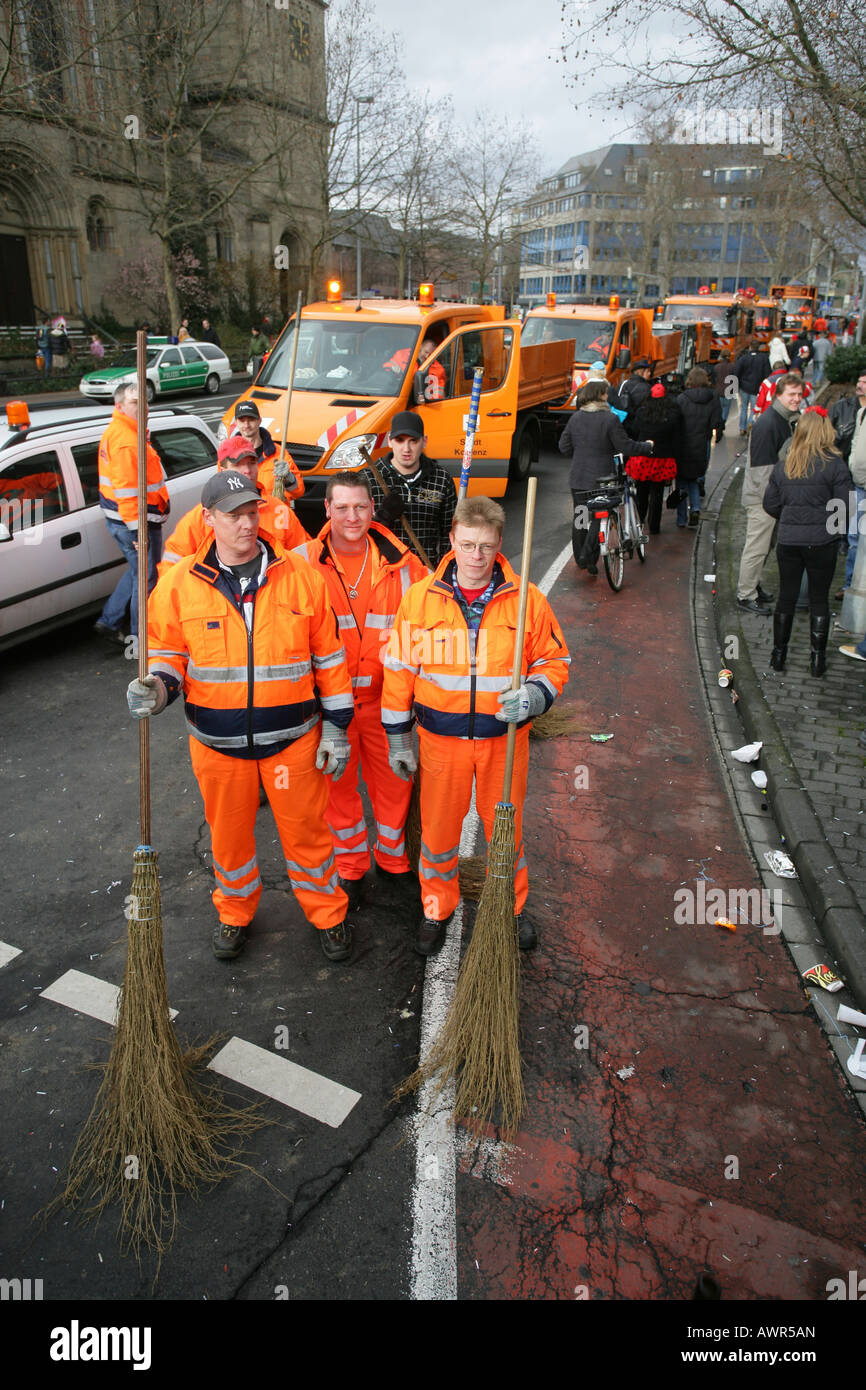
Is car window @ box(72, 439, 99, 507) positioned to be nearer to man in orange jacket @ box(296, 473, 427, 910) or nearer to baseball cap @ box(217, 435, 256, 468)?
baseball cap @ box(217, 435, 256, 468)

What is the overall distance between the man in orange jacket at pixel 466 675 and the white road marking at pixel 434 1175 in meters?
0.61

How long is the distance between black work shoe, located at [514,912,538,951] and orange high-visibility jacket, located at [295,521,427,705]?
1251mm

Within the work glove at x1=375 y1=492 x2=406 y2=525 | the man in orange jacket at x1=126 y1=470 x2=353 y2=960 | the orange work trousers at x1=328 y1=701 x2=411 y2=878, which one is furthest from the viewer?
the work glove at x1=375 y1=492 x2=406 y2=525

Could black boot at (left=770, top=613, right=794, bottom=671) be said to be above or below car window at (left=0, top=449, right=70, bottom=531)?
below

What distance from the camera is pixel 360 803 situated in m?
4.38

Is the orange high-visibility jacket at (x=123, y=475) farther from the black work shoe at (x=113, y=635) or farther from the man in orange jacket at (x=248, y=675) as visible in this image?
the man in orange jacket at (x=248, y=675)

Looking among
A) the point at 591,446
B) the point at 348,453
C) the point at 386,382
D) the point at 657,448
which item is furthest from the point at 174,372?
the point at 591,446

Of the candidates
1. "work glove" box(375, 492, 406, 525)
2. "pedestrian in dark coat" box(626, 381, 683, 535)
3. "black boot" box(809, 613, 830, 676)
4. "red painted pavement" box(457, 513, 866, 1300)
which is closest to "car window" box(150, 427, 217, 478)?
"work glove" box(375, 492, 406, 525)

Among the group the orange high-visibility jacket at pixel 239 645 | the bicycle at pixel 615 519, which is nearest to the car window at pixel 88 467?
the orange high-visibility jacket at pixel 239 645

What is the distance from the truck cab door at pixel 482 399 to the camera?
32.0ft

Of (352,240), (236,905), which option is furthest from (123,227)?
(236,905)

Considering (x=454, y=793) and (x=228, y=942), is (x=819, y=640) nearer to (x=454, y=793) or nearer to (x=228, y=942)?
(x=454, y=793)

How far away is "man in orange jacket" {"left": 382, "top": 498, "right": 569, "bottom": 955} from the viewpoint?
3.48m

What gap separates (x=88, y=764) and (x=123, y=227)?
111ft
